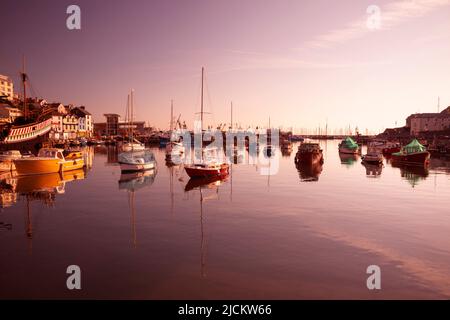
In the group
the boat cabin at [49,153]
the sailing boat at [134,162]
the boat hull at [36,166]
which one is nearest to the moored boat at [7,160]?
the boat cabin at [49,153]

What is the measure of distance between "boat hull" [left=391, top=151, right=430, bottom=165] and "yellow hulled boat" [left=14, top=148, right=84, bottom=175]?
58.7 m

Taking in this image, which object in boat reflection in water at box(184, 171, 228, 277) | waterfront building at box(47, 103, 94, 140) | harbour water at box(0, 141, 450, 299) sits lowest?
harbour water at box(0, 141, 450, 299)

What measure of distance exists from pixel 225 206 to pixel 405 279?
50.1 ft

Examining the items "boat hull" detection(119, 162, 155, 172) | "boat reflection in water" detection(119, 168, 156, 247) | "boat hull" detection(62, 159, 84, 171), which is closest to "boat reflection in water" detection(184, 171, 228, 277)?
"boat reflection in water" detection(119, 168, 156, 247)

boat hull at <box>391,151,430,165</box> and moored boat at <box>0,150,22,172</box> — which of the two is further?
boat hull at <box>391,151,430,165</box>

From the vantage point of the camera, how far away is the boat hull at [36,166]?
39.8 m

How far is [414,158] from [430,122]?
413 ft

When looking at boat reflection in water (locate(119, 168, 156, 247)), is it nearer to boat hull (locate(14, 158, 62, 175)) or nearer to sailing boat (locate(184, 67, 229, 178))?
sailing boat (locate(184, 67, 229, 178))

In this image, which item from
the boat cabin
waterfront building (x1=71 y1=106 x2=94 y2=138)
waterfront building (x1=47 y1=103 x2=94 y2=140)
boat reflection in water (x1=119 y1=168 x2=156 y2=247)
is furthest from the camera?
waterfront building (x1=71 y1=106 x2=94 y2=138)

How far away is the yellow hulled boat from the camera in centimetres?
4003

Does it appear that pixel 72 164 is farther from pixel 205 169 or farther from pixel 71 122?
pixel 71 122

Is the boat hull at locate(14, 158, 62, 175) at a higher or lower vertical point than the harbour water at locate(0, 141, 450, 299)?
higher

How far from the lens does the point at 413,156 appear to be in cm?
6228
